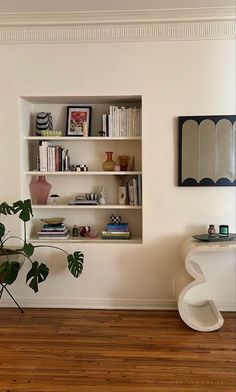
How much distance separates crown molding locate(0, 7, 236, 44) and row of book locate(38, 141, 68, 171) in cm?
94

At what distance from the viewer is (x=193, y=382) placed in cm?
250

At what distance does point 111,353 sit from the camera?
287cm

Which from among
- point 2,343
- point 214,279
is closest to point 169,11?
point 214,279

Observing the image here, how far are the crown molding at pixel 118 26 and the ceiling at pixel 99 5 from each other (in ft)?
0.24

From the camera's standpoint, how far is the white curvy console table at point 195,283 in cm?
328

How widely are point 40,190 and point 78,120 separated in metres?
0.77

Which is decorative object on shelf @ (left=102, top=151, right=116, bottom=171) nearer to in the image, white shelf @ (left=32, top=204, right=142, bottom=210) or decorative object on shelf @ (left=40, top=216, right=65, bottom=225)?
white shelf @ (left=32, top=204, right=142, bottom=210)

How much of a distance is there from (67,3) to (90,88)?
2.32 feet

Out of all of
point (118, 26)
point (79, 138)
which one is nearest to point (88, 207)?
point (79, 138)

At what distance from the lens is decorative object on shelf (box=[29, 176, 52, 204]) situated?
13.2 ft

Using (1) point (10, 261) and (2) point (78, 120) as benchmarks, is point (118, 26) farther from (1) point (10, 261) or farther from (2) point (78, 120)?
(1) point (10, 261)

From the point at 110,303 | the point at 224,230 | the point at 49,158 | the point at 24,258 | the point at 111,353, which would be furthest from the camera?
the point at 49,158

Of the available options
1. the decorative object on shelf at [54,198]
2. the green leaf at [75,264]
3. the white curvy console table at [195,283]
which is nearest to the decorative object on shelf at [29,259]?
the green leaf at [75,264]

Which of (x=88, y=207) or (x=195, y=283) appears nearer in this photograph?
(x=195, y=283)
